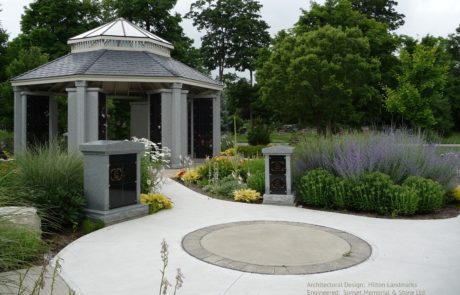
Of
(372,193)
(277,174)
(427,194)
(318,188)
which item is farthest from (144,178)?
(427,194)

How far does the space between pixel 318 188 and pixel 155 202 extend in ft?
10.8

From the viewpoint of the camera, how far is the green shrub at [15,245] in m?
3.75

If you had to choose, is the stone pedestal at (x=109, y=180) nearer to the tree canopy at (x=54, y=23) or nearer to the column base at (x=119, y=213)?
the column base at (x=119, y=213)

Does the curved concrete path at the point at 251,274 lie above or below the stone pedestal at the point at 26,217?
below

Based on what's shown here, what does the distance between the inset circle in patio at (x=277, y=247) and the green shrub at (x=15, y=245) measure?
5.94 ft

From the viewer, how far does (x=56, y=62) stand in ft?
52.4

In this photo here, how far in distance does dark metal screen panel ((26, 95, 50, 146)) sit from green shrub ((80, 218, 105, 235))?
36.2 ft

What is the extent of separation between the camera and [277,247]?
510 cm

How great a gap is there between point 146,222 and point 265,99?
19.4m

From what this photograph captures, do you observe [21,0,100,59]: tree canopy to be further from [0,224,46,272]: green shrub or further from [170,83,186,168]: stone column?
[0,224,46,272]: green shrub

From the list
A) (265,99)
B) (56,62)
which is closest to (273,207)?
(56,62)

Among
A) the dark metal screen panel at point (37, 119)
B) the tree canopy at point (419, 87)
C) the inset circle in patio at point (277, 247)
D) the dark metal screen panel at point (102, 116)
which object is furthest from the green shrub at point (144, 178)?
the tree canopy at point (419, 87)

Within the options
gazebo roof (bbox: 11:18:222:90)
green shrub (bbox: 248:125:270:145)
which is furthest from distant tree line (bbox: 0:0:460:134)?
gazebo roof (bbox: 11:18:222:90)

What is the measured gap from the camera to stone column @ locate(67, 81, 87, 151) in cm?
1389
